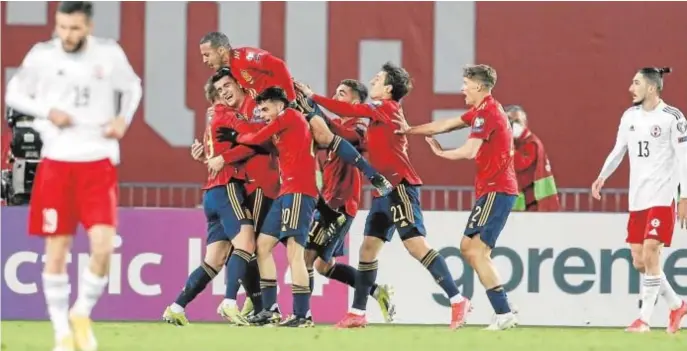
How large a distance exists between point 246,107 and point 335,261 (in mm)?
1713

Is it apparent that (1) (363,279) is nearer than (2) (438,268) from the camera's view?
No

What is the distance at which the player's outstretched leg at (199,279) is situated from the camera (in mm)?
12836

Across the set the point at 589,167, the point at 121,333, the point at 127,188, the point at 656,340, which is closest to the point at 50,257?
the point at 121,333

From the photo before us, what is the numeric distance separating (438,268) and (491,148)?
3.34ft

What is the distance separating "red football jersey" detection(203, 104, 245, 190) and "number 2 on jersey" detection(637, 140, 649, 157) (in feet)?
9.72

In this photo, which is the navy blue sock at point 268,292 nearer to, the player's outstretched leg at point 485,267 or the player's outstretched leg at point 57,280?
the player's outstretched leg at point 485,267

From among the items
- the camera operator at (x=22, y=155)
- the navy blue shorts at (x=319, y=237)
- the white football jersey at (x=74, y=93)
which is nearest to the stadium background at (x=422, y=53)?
the camera operator at (x=22, y=155)

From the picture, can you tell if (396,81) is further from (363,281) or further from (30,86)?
(30,86)

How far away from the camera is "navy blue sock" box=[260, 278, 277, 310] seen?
12.8 meters

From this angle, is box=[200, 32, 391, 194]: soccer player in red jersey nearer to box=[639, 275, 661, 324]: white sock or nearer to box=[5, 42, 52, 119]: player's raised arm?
box=[639, 275, 661, 324]: white sock

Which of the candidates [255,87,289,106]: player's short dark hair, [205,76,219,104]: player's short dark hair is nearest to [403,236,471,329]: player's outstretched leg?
[255,87,289,106]: player's short dark hair

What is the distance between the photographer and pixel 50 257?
31.5 feet

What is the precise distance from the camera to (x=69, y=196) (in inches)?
374

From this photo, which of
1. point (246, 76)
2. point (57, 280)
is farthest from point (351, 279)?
point (57, 280)
